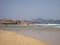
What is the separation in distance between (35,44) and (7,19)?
5.85 m

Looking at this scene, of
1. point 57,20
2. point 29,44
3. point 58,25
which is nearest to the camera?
point 29,44

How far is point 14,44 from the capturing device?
3551mm

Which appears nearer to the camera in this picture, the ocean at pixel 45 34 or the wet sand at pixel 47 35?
the wet sand at pixel 47 35

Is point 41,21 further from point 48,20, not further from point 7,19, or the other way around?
point 7,19

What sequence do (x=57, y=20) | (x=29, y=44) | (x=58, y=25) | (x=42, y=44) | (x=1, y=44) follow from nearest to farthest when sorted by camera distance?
(x=1, y=44) → (x=29, y=44) → (x=42, y=44) → (x=57, y=20) → (x=58, y=25)

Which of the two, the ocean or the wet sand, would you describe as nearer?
the wet sand

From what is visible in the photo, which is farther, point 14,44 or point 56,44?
point 56,44

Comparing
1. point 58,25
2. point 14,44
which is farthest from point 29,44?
point 58,25

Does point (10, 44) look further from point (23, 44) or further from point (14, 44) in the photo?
point (23, 44)

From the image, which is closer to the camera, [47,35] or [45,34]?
[47,35]

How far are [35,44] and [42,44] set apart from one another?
266 mm

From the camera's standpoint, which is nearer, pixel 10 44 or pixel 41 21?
pixel 10 44

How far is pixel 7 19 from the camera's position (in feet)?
30.8

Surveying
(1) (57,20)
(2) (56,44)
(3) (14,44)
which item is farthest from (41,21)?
(3) (14,44)
